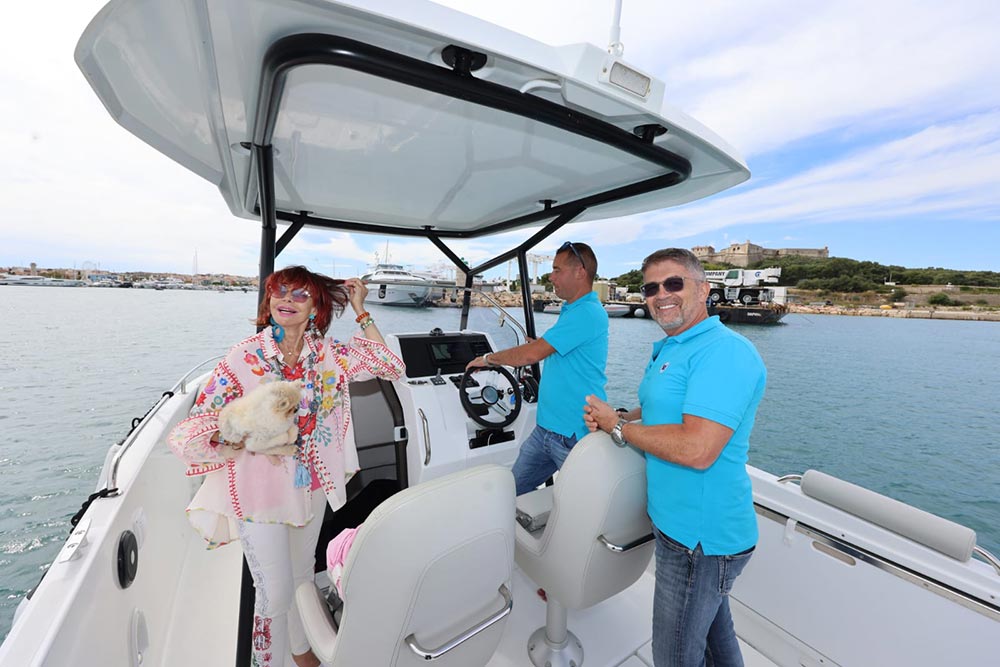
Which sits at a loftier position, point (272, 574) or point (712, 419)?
point (712, 419)

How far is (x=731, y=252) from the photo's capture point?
4606 centimetres

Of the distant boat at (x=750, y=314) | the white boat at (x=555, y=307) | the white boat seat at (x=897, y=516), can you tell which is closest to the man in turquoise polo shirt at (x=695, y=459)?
the white boat seat at (x=897, y=516)

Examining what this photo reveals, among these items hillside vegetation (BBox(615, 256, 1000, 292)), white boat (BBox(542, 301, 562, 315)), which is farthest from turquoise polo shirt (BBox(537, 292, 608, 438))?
hillside vegetation (BBox(615, 256, 1000, 292))

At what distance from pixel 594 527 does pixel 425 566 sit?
0.53 m

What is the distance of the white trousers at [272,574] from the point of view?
122cm

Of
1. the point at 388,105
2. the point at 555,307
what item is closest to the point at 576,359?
the point at 388,105

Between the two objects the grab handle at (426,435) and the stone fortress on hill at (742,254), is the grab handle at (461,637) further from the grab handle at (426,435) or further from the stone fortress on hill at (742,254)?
the stone fortress on hill at (742,254)

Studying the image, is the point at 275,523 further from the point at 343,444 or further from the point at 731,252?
the point at 731,252

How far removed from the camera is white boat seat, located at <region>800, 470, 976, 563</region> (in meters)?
1.20

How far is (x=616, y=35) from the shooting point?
1039 millimetres

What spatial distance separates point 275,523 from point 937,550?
6.55 ft

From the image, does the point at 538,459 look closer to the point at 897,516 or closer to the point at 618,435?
the point at 618,435

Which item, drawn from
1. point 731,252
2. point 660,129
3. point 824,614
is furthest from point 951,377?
point 731,252

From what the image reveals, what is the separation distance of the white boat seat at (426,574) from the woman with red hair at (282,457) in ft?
1.13
